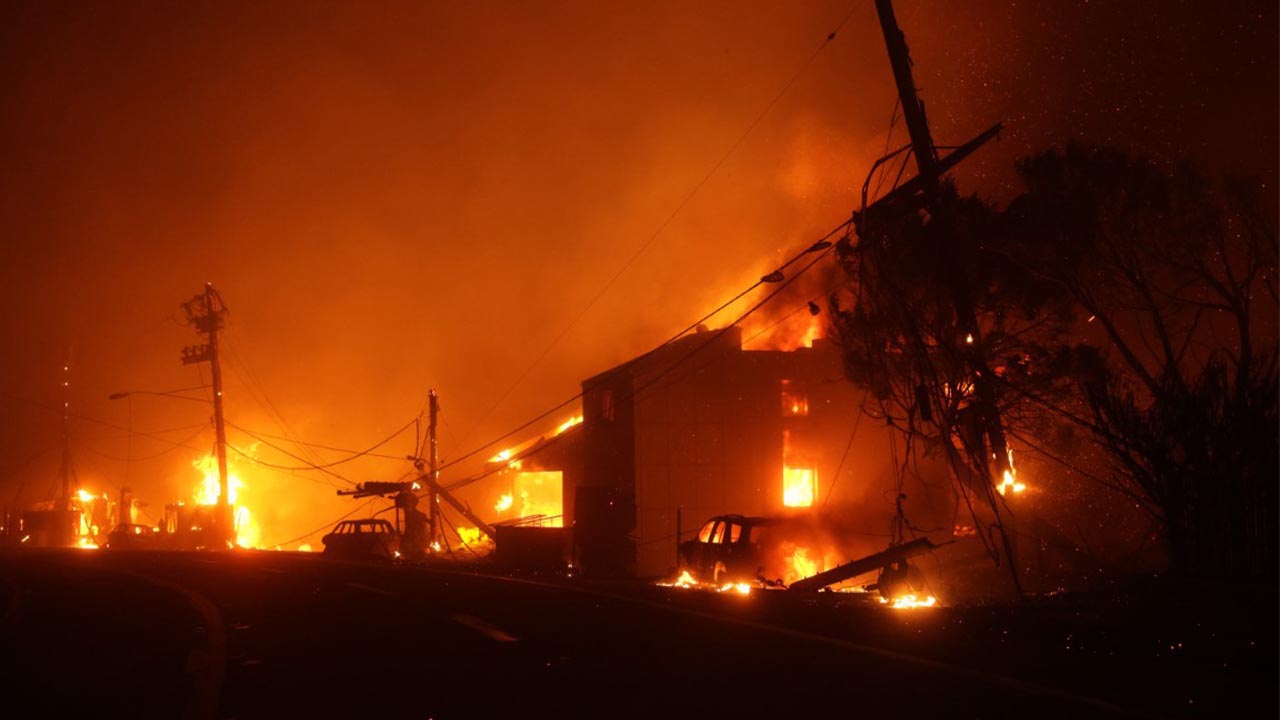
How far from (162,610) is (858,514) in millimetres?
28117

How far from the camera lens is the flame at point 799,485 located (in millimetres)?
39812

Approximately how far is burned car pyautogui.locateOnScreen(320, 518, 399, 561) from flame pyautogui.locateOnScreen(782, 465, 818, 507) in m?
15.5

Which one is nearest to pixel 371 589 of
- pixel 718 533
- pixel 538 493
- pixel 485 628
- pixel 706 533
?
pixel 485 628

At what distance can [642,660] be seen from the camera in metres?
9.24

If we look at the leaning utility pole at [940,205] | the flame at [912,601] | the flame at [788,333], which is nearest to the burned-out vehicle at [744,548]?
the flame at [912,601]

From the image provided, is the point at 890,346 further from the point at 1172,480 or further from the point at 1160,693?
the point at 1160,693

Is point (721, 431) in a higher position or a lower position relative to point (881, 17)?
lower

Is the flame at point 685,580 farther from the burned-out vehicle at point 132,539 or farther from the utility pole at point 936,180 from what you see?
the burned-out vehicle at point 132,539

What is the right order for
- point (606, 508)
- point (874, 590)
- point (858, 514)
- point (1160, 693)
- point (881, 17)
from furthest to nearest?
1. point (858, 514)
2. point (606, 508)
3. point (874, 590)
4. point (881, 17)
5. point (1160, 693)

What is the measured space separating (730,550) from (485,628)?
1230 cm

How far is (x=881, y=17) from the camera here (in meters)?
18.6

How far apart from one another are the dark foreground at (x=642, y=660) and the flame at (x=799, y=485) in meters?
25.2

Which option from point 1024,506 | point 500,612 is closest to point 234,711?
point 500,612

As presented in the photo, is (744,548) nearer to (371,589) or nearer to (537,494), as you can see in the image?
(371,589)
